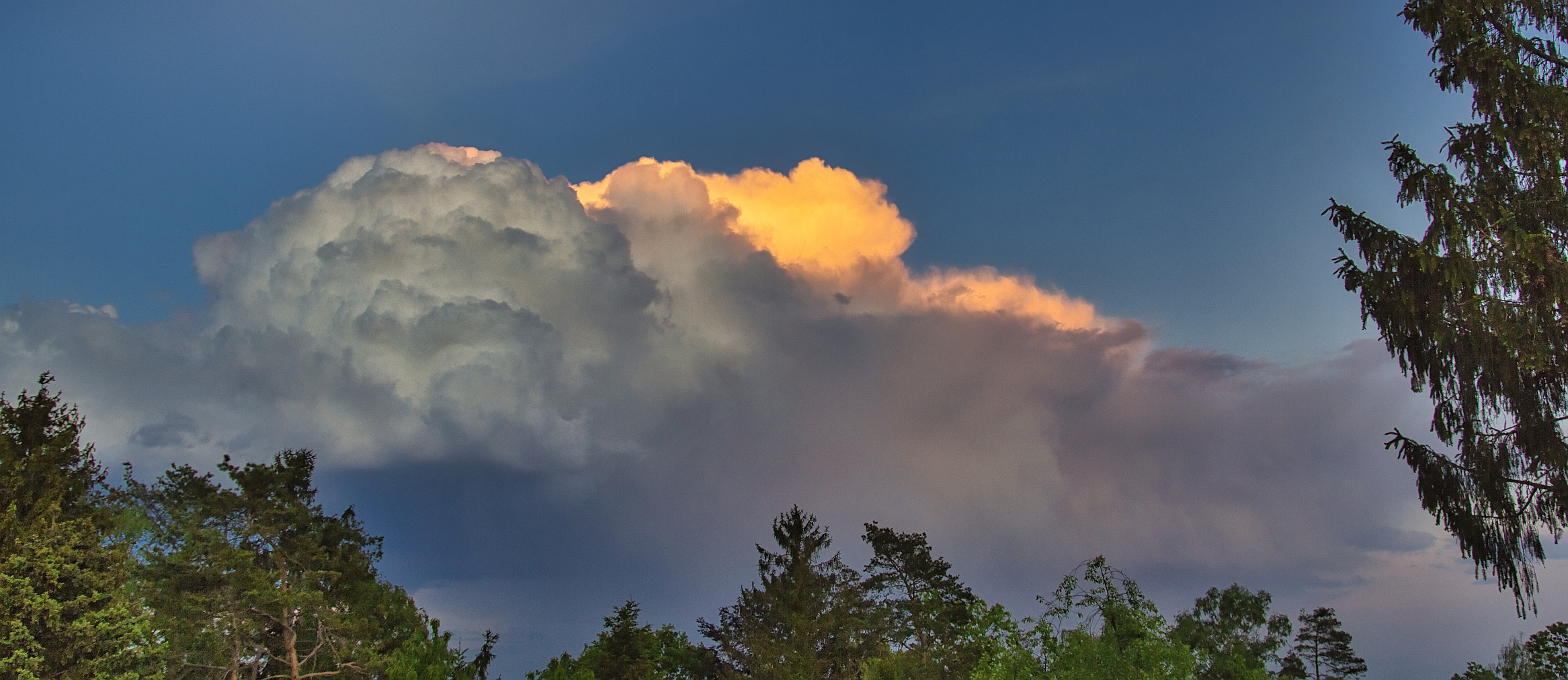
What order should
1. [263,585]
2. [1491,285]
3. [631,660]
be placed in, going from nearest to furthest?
[1491,285] < [263,585] < [631,660]

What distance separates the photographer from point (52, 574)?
85.6 ft

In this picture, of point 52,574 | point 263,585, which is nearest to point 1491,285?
point 52,574

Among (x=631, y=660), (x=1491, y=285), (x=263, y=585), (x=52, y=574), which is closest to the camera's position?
(x=1491, y=285)

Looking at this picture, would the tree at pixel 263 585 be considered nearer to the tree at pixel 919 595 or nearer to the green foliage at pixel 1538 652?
the tree at pixel 919 595

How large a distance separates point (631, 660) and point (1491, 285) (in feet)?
181

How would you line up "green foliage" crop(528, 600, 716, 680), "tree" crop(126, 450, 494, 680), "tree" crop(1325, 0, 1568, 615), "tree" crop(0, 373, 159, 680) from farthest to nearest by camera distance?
"green foliage" crop(528, 600, 716, 680), "tree" crop(126, 450, 494, 680), "tree" crop(0, 373, 159, 680), "tree" crop(1325, 0, 1568, 615)

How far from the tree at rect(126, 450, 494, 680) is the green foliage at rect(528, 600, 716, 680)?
1366cm

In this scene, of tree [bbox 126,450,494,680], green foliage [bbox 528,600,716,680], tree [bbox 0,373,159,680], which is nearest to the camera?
tree [bbox 0,373,159,680]

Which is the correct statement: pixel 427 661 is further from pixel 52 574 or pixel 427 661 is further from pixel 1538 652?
pixel 1538 652

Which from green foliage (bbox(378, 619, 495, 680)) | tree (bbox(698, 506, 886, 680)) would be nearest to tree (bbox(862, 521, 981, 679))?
tree (bbox(698, 506, 886, 680))

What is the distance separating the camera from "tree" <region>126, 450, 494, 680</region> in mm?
38438

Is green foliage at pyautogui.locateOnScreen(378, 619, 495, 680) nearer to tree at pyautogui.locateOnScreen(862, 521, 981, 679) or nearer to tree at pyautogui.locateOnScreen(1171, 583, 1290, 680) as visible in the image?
tree at pyautogui.locateOnScreen(862, 521, 981, 679)

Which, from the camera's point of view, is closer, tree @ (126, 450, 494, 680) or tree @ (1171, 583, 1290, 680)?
tree @ (126, 450, 494, 680)

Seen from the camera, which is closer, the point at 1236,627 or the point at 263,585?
the point at 263,585
